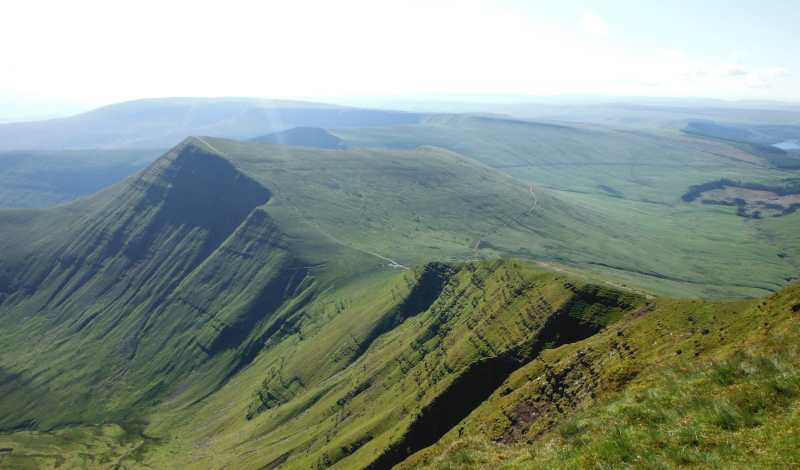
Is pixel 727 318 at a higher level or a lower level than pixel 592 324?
higher

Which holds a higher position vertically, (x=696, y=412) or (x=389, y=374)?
(x=696, y=412)

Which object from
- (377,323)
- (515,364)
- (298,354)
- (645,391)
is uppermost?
(645,391)

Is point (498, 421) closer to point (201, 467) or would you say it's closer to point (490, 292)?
point (490, 292)

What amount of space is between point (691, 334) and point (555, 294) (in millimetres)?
41019

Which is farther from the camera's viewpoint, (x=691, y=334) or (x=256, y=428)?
(x=256, y=428)

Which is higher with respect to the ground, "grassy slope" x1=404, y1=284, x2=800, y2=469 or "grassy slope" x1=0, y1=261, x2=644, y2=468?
"grassy slope" x1=404, y1=284, x2=800, y2=469

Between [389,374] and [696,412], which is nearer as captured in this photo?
[696,412]

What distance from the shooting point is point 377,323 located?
169 metres

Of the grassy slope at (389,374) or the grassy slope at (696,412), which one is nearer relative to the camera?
the grassy slope at (696,412)

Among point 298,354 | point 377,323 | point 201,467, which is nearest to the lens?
point 201,467

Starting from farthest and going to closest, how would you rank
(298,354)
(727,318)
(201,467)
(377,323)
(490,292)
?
(298,354)
(377,323)
(201,467)
(490,292)
(727,318)

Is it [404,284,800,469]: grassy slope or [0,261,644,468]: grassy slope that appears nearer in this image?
[404,284,800,469]: grassy slope

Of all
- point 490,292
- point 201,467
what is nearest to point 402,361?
point 490,292

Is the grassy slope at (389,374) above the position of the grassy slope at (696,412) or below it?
below
